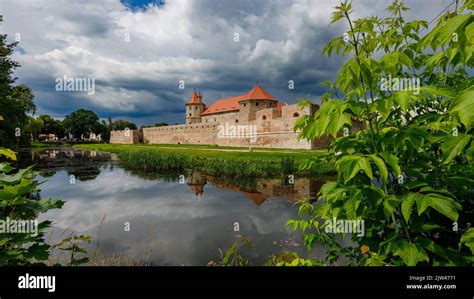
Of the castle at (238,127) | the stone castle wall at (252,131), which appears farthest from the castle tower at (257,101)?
the stone castle wall at (252,131)

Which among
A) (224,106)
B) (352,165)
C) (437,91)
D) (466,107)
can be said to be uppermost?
(224,106)

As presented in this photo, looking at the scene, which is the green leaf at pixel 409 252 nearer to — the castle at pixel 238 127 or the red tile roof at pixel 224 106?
the castle at pixel 238 127

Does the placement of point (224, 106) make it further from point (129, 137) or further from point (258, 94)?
point (129, 137)

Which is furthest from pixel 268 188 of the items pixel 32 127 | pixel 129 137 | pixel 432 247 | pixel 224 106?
pixel 129 137

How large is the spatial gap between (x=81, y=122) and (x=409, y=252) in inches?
3027

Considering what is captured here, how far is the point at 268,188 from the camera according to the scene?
14.6m

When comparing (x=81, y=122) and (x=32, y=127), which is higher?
(x=81, y=122)

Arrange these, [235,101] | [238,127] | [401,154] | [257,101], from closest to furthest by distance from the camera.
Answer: [401,154], [238,127], [257,101], [235,101]

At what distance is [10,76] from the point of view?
19.0m

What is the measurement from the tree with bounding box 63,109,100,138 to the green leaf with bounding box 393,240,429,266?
7572 cm

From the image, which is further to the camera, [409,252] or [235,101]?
[235,101]
